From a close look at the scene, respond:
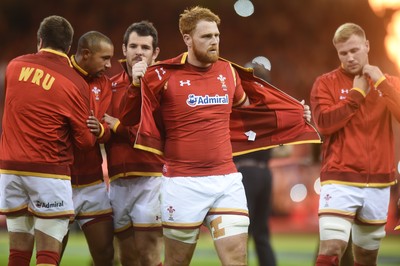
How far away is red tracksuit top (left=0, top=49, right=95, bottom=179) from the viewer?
21.2 feet

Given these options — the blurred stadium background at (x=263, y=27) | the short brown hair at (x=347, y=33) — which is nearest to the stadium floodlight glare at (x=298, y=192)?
the blurred stadium background at (x=263, y=27)

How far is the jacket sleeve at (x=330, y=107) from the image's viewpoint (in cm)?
681

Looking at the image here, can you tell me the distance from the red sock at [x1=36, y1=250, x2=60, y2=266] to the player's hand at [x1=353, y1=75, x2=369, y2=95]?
2.71 meters

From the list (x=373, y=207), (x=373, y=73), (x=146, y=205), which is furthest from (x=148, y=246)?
(x=373, y=73)

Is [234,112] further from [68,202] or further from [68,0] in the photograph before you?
[68,0]

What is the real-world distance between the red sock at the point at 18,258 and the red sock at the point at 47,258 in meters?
0.16

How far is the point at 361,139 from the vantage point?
22.7 feet

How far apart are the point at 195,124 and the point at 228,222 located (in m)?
0.76

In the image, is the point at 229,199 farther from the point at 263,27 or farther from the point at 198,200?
the point at 263,27

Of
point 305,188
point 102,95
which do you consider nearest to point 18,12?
point 305,188

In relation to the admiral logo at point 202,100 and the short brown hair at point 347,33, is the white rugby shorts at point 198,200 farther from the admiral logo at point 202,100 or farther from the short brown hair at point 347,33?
the short brown hair at point 347,33

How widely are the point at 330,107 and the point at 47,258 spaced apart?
255cm

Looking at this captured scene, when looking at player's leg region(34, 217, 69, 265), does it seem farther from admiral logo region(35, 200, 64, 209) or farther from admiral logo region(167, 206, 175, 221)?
admiral logo region(167, 206, 175, 221)

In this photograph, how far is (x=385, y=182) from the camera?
22.9 ft
